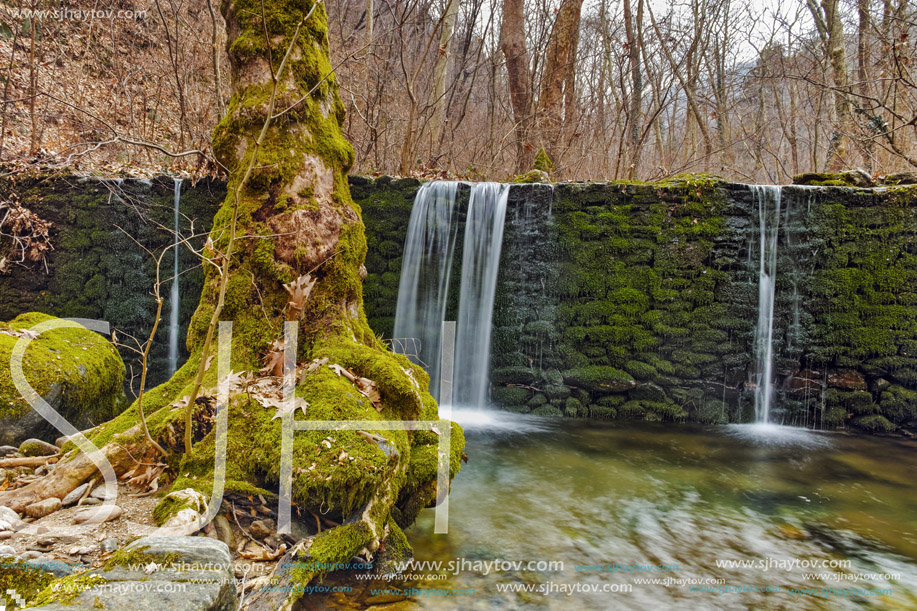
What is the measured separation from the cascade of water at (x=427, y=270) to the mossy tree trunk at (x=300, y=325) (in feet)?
7.29

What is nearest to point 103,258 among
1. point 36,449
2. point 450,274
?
point 36,449

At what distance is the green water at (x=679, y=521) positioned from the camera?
275cm

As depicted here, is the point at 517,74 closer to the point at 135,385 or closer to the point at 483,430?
the point at 483,430

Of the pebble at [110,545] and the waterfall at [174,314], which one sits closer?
the pebble at [110,545]

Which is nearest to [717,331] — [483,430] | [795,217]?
[795,217]

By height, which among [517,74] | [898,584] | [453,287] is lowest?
[898,584]

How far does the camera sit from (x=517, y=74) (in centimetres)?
920

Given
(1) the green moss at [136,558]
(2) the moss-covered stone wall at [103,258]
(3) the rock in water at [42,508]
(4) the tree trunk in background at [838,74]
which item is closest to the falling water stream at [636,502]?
(1) the green moss at [136,558]

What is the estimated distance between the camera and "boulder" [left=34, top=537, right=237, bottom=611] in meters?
1.45

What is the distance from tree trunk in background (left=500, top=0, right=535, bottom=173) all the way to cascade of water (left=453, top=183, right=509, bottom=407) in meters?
3.25

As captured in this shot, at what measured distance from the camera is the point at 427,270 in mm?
6383

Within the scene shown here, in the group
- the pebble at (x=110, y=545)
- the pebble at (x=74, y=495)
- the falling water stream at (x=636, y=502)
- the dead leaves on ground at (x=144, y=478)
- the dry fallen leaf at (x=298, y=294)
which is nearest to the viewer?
the pebble at (x=110, y=545)

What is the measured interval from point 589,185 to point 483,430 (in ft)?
10.9

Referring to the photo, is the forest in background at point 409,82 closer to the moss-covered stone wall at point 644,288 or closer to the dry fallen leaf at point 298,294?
the moss-covered stone wall at point 644,288
